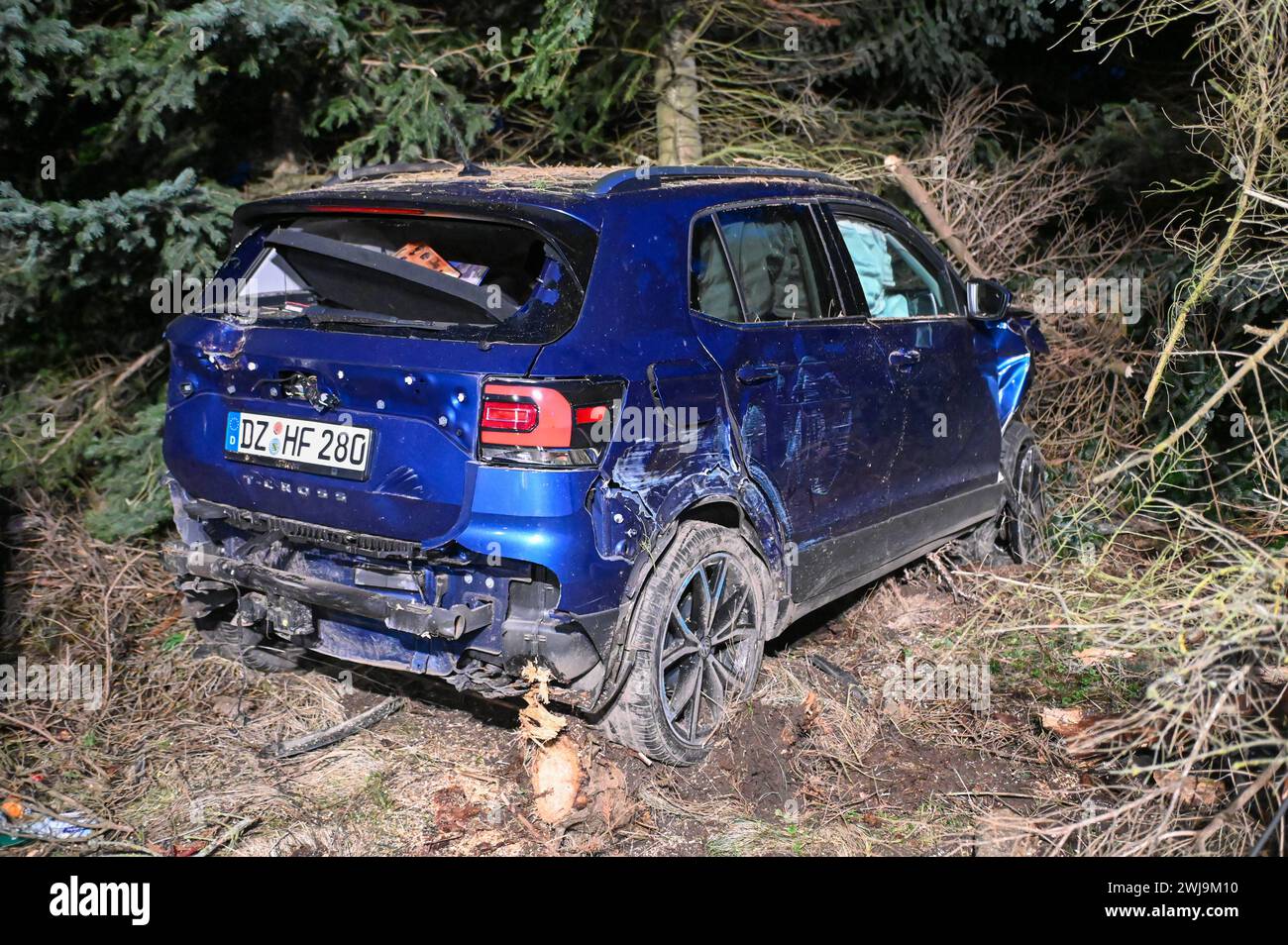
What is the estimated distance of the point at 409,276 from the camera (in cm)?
383

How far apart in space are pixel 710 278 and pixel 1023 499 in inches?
116

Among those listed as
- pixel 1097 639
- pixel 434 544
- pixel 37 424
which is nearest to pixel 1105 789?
pixel 1097 639

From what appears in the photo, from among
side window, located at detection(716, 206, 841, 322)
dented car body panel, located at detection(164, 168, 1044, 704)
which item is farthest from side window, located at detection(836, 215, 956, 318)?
side window, located at detection(716, 206, 841, 322)

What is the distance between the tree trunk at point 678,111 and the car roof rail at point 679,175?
278cm

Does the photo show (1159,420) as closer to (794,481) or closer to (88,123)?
(794,481)

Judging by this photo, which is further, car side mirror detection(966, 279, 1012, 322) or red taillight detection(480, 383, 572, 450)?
car side mirror detection(966, 279, 1012, 322)

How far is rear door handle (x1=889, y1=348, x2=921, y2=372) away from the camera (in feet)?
16.0

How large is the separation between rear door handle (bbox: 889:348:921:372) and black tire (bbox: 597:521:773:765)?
1.19m

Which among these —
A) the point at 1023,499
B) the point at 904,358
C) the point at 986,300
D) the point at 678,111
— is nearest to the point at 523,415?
the point at 904,358

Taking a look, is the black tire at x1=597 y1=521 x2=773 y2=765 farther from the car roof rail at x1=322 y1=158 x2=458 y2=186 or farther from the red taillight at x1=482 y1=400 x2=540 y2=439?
the car roof rail at x1=322 y1=158 x2=458 y2=186

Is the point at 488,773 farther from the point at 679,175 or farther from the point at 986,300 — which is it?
the point at 986,300

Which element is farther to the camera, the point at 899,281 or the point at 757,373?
the point at 899,281

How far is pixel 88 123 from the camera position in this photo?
6.57 metres

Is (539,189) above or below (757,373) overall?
above
